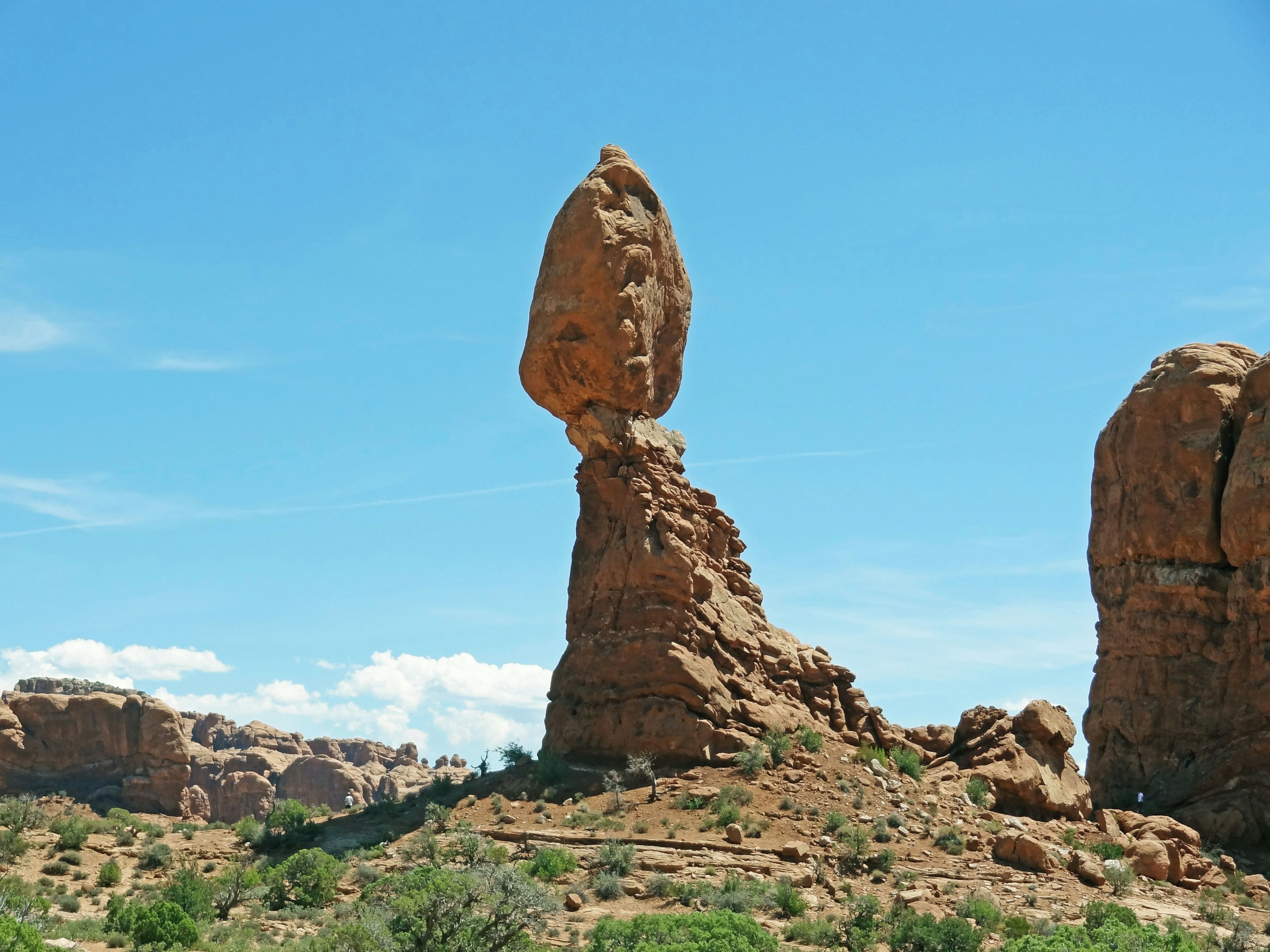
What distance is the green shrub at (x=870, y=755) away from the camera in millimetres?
35062

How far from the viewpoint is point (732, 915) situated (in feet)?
79.7

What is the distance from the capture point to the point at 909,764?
1399 inches

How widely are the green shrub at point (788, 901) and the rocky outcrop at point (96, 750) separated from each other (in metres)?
36.9

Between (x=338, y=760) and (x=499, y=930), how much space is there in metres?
65.4

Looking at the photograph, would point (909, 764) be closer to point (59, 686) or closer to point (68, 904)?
point (68, 904)

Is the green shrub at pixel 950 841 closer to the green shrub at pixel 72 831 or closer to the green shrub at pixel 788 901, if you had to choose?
the green shrub at pixel 788 901

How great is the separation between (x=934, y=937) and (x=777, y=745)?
865cm

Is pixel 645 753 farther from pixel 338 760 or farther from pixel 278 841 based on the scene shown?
pixel 338 760

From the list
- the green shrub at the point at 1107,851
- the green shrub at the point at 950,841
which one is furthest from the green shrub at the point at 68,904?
the green shrub at the point at 1107,851

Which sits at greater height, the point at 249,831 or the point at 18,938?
the point at 249,831

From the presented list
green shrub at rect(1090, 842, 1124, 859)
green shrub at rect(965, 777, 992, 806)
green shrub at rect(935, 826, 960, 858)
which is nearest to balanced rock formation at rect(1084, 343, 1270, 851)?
green shrub at rect(1090, 842, 1124, 859)

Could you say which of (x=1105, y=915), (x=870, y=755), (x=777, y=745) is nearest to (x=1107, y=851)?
(x=870, y=755)

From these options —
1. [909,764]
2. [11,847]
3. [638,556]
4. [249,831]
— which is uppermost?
[638,556]

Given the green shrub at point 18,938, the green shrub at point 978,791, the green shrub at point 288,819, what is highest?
the green shrub at point 978,791
